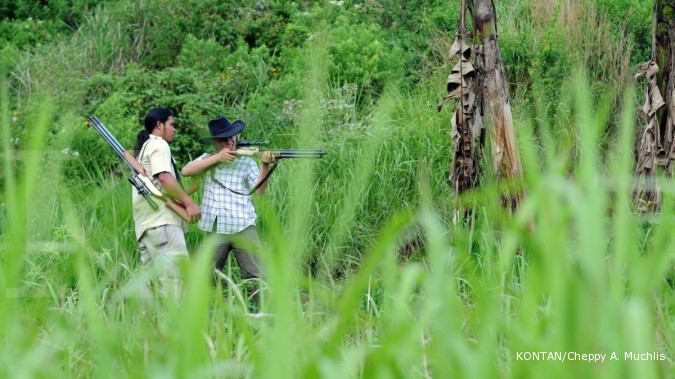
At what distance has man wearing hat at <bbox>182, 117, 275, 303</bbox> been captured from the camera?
6.25 m

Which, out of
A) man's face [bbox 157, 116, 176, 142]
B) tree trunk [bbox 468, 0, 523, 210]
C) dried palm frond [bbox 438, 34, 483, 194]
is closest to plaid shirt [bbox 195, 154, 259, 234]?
man's face [bbox 157, 116, 176, 142]

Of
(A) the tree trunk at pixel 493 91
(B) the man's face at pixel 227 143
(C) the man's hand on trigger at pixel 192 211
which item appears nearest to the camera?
(C) the man's hand on trigger at pixel 192 211

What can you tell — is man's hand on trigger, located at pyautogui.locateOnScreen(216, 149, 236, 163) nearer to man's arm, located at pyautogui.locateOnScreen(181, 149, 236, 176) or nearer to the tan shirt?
man's arm, located at pyautogui.locateOnScreen(181, 149, 236, 176)

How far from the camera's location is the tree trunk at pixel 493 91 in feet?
22.0

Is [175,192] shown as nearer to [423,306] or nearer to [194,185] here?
[194,185]

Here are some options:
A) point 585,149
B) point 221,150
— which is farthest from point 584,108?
point 221,150

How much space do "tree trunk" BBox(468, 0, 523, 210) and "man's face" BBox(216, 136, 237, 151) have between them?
1.36 metres

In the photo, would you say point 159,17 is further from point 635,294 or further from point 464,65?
point 635,294

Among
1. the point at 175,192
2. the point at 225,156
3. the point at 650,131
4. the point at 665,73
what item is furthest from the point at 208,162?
the point at 665,73

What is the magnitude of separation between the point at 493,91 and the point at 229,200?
5.05 feet

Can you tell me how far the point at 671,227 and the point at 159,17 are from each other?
915 cm

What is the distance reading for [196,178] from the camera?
6750mm

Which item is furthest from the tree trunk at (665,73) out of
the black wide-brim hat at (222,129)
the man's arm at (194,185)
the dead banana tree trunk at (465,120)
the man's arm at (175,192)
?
the man's arm at (175,192)

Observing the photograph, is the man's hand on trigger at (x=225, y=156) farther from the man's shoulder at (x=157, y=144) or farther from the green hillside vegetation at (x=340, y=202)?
the green hillside vegetation at (x=340, y=202)
